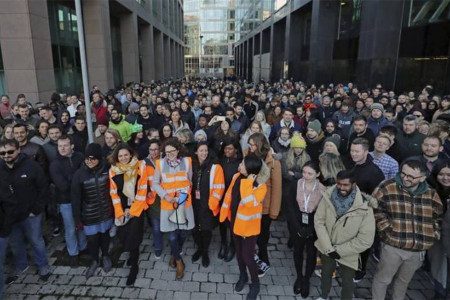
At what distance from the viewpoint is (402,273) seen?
13.3ft

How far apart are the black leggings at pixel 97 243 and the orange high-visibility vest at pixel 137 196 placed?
622mm

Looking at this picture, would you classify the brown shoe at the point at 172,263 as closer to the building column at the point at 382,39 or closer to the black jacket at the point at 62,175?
the black jacket at the point at 62,175

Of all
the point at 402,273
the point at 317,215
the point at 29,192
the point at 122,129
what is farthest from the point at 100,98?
the point at 402,273

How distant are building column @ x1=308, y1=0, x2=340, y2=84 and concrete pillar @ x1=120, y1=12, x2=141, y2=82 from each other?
13.7 m

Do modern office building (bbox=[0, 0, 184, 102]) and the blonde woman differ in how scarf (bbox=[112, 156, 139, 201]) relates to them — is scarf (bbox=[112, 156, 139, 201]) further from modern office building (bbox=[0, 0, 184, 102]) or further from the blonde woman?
modern office building (bbox=[0, 0, 184, 102])

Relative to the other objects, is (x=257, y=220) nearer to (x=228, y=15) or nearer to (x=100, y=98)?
(x=100, y=98)

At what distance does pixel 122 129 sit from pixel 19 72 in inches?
273

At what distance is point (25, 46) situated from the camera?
11.5 meters

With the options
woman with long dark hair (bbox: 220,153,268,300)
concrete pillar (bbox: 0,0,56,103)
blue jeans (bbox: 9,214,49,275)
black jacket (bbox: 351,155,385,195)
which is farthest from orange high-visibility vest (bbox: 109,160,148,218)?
concrete pillar (bbox: 0,0,56,103)

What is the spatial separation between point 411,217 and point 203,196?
281cm

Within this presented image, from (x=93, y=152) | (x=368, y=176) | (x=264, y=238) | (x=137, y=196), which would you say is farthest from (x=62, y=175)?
(x=368, y=176)

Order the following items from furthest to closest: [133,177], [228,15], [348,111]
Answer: [228,15] < [348,111] < [133,177]

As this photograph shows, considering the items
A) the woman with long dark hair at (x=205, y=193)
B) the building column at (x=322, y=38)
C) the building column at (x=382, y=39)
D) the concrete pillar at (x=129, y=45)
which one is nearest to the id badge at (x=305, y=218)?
the woman with long dark hair at (x=205, y=193)

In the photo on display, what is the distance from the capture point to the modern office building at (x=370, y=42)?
14.2 m
